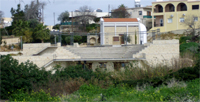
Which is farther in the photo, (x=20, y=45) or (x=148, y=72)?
(x=20, y=45)

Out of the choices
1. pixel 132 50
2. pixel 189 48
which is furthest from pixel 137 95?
pixel 189 48

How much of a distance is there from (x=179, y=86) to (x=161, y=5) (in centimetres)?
3615

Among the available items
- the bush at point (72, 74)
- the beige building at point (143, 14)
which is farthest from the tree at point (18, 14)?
the bush at point (72, 74)

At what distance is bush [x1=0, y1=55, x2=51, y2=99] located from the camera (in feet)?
42.9

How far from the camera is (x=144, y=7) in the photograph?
175 ft

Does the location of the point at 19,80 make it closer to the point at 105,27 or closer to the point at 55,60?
the point at 55,60

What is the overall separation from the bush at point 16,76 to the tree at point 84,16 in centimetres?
3555

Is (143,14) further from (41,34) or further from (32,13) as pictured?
(32,13)

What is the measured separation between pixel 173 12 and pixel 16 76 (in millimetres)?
36419

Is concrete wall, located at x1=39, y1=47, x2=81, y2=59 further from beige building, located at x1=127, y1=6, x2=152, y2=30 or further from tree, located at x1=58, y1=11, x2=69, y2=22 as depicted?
tree, located at x1=58, y1=11, x2=69, y2=22

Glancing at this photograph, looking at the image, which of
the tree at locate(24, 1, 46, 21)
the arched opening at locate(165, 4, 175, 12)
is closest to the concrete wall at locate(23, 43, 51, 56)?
the tree at locate(24, 1, 46, 21)

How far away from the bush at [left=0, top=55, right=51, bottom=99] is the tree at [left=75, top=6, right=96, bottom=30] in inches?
1400

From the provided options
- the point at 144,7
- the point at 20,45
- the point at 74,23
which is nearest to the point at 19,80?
the point at 20,45

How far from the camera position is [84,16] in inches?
2106
